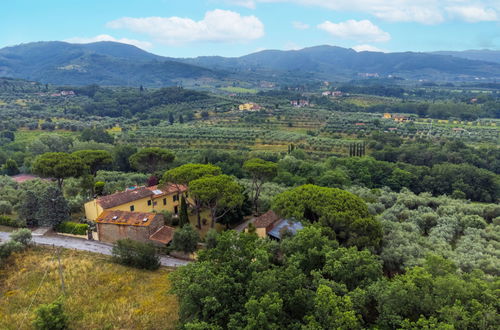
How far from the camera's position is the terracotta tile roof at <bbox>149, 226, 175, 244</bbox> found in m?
29.7

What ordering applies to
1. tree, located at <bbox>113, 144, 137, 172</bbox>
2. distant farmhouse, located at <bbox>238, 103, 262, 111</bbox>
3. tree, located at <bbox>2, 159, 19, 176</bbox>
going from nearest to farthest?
tree, located at <bbox>2, 159, 19, 176</bbox>, tree, located at <bbox>113, 144, 137, 172</bbox>, distant farmhouse, located at <bbox>238, 103, 262, 111</bbox>

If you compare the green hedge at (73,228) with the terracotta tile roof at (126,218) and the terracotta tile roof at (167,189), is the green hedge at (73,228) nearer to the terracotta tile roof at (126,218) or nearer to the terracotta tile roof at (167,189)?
the terracotta tile roof at (126,218)

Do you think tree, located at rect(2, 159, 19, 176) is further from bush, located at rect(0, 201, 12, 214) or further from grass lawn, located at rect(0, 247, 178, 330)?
grass lawn, located at rect(0, 247, 178, 330)

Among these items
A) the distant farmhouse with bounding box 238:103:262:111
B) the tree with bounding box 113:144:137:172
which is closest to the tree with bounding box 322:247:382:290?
the tree with bounding box 113:144:137:172

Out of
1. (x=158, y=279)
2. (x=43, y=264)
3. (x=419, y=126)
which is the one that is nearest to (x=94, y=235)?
(x=43, y=264)

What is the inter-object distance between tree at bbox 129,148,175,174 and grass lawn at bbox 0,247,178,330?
21168mm

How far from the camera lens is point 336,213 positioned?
2534 centimetres

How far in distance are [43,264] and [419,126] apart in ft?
366

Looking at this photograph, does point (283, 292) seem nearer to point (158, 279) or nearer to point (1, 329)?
point (158, 279)

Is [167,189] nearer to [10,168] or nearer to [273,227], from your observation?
[273,227]

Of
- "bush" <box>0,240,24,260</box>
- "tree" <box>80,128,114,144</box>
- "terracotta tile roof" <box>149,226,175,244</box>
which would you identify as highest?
"tree" <box>80,128,114,144</box>

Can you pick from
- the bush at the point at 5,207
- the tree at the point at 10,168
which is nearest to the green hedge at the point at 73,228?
the bush at the point at 5,207

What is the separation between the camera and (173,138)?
286ft

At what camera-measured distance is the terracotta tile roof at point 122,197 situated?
1275 inches
